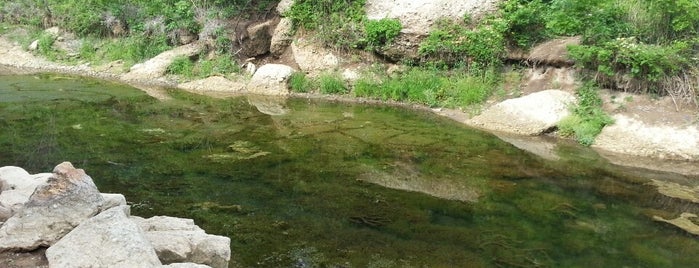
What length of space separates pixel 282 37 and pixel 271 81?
6.29ft

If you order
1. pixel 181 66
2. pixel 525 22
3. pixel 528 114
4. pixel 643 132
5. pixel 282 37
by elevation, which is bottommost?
pixel 181 66

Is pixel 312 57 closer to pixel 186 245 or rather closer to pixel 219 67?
pixel 219 67

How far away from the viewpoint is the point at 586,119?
36.1 feet

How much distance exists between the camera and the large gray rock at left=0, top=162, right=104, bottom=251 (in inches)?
175

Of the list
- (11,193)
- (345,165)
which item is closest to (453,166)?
(345,165)

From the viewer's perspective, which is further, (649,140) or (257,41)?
(257,41)

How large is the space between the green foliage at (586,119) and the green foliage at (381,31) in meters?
5.12

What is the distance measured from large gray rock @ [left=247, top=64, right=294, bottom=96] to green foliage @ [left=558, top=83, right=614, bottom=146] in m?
7.43

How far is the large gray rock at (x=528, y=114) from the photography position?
37.1 feet

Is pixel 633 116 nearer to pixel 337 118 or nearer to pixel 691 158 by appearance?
pixel 691 158

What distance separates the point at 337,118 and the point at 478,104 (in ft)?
10.8

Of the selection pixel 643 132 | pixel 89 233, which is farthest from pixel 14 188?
pixel 643 132

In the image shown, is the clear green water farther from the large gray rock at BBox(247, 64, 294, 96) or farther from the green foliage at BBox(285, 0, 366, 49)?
the green foliage at BBox(285, 0, 366, 49)

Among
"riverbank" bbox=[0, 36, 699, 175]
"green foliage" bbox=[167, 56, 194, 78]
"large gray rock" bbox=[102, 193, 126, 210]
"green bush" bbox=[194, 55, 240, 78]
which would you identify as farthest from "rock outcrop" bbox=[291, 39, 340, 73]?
"large gray rock" bbox=[102, 193, 126, 210]
